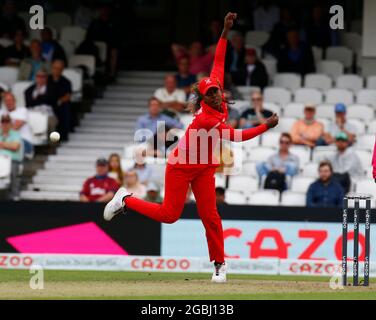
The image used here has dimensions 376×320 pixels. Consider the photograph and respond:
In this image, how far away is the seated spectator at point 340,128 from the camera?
17.6 m

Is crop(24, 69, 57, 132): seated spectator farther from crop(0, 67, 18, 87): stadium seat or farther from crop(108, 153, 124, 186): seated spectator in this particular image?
crop(108, 153, 124, 186): seated spectator

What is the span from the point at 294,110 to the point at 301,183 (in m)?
1.75

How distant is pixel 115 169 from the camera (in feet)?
56.7

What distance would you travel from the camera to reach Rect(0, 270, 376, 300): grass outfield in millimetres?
10984

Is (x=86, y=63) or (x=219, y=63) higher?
(x=219, y=63)

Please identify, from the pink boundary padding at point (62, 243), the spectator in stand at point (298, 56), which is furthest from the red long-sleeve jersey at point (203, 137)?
the spectator in stand at point (298, 56)

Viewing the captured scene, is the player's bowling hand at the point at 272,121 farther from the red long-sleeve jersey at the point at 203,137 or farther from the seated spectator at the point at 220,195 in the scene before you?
the seated spectator at the point at 220,195

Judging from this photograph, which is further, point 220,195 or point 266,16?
point 266,16

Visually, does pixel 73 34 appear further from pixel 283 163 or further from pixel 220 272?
pixel 220 272

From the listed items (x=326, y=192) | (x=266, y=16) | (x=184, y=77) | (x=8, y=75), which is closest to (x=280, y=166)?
(x=326, y=192)

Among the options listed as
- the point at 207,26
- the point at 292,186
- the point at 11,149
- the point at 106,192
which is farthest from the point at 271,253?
the point at 207,26

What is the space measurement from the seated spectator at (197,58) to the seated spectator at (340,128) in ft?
8.27

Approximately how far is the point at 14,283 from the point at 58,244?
13.1 ft

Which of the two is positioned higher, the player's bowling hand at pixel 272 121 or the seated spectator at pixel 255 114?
the player's bowling hand at pixel 272 121
